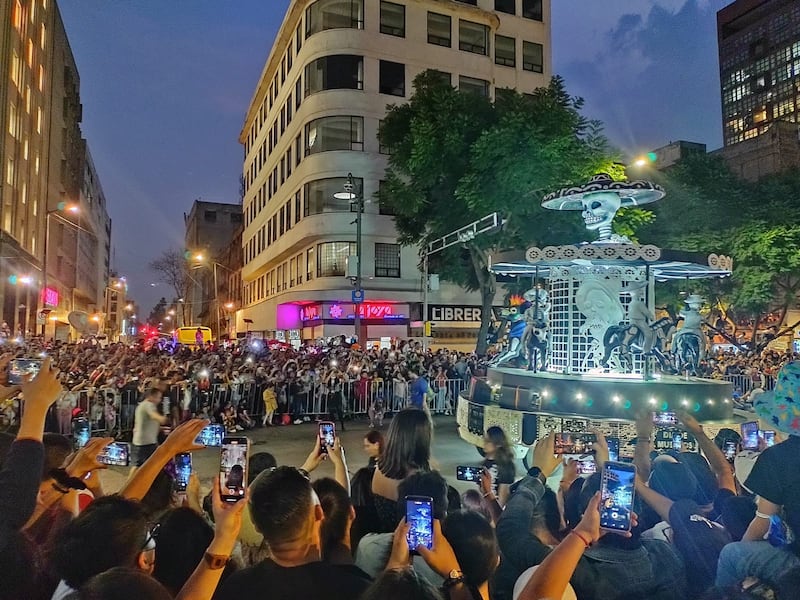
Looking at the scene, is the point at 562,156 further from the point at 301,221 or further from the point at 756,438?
the point at 756,438

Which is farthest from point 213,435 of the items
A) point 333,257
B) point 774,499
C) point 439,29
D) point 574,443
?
point 439,29

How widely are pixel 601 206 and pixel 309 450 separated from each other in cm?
944

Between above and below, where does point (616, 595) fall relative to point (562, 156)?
below

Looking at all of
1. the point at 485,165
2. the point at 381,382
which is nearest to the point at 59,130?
the point at 485,165

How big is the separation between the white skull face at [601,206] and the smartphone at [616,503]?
43.5 feet

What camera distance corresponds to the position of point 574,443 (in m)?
4.55

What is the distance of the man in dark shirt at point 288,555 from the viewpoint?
2260 mm

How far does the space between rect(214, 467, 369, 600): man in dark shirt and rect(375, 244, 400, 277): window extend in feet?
99.0

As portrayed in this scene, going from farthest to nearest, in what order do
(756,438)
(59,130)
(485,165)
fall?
(59,130) < (485,165) < (756,438)

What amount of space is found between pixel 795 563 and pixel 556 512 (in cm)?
111

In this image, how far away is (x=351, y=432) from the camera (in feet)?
48.2

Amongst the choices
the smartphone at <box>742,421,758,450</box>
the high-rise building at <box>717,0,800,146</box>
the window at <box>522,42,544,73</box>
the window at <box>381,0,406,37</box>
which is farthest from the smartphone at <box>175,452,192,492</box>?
the high-rise building at <box>717,0,800,146</box>

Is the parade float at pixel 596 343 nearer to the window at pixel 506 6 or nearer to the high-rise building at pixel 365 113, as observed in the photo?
the high-rise building at pixel 365 113

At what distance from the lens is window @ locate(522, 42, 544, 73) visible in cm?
3788
